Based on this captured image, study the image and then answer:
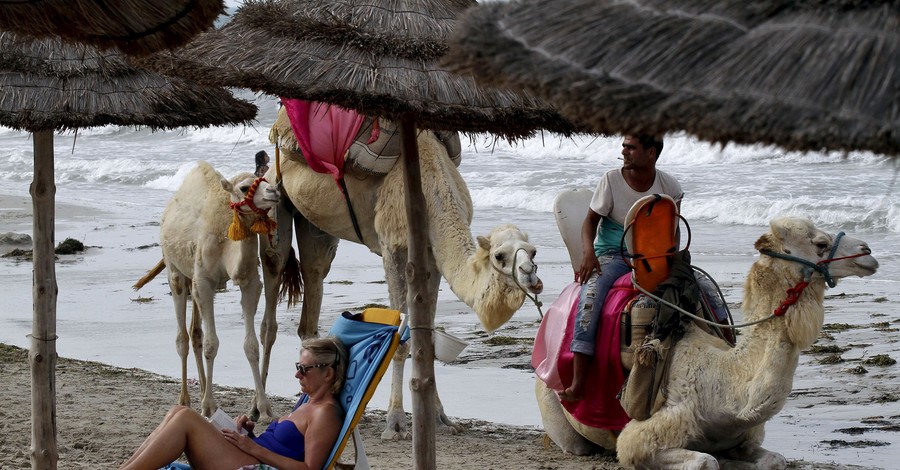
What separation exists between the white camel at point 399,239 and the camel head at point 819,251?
152 centimetres

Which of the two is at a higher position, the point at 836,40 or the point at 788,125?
the point at 836,40

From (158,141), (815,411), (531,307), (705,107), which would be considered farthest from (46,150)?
(158,141)

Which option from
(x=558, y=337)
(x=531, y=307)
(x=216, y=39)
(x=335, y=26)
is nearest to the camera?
(x=335, y=26)

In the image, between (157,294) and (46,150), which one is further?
(157,294)

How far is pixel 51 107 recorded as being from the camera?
639 cm

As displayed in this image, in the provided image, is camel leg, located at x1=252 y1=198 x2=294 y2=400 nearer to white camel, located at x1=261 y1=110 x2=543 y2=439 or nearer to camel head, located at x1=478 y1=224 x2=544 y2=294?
white camel, located at x1=261 y1=110 x2=543 y2=439

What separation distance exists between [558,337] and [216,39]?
2920mm

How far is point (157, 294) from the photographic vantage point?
1584 cm

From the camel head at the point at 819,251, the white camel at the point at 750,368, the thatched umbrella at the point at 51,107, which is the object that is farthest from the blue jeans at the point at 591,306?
the thatched umbrella at the point at 51,107

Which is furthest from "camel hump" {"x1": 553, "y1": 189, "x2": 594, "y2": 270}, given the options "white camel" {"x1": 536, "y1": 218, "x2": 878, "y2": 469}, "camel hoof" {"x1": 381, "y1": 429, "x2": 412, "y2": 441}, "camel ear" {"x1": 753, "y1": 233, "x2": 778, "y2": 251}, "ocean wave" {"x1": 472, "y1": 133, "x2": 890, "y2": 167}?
"ocean wave" {"x1": 472, "y1": 133, "x2": 890, "y2": 167}

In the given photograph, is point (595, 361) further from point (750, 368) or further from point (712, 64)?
point (712, 64)

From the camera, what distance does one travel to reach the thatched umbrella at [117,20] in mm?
4824

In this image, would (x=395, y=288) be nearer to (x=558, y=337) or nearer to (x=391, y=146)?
(x=391, y=146)

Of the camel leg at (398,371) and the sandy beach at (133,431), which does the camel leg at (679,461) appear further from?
the camel leg at (398,371)
